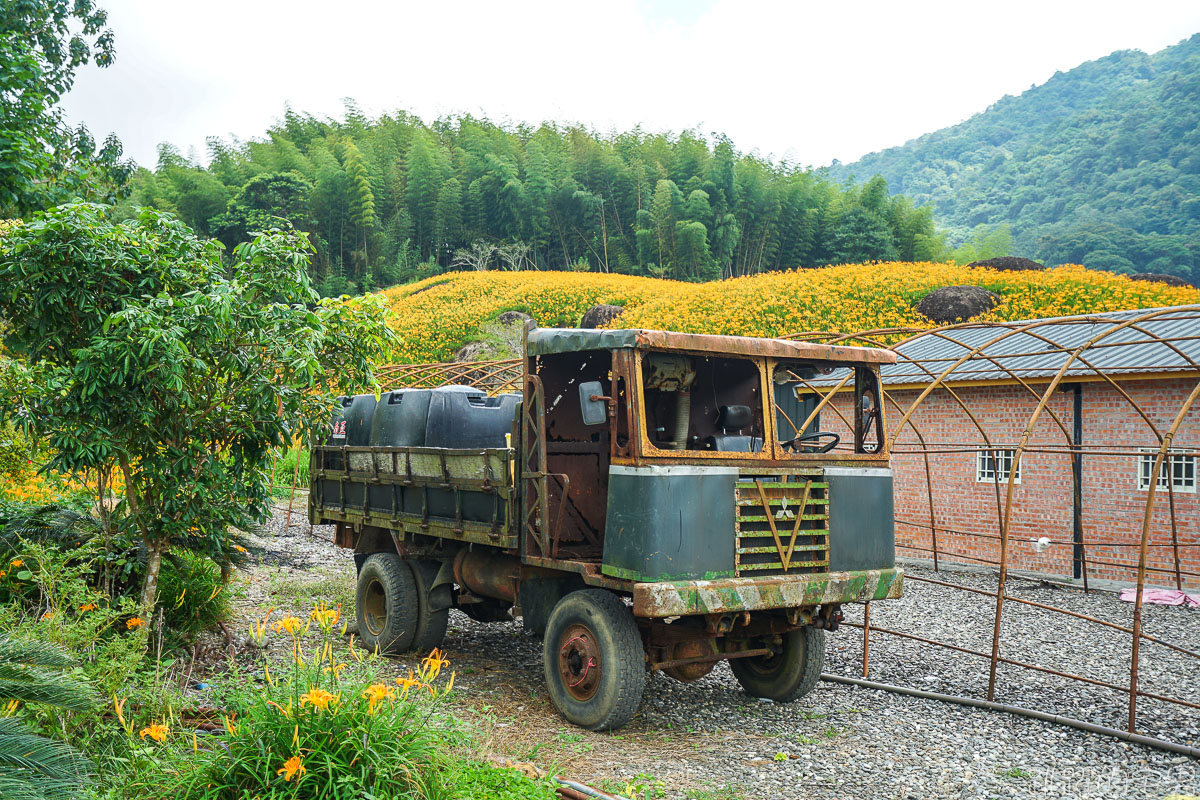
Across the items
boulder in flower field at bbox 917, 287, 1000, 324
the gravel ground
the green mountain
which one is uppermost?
the green mountain

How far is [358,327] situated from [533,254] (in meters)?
33.7

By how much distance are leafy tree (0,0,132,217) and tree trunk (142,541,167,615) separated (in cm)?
537

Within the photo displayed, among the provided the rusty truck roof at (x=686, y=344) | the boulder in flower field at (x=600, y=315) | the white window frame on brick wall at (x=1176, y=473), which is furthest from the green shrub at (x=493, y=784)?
the boulder in flower field at (x=600, y=315)

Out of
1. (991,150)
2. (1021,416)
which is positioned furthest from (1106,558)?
(991,150)

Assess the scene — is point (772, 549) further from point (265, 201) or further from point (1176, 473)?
point (265, 201)

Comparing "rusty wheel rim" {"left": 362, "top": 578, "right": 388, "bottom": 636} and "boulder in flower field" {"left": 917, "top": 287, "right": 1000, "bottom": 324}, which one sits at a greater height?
"boulder in flower field" {"left": 917, "top": 287, "right": 1000, "bottom": 324}

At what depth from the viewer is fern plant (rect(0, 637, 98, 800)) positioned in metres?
3.24

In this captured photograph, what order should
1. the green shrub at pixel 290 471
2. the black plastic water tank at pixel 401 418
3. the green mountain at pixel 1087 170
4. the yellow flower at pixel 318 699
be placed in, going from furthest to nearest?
the green mountain at pixel 1087 170, the green shrub at pixel 290 471, the black plastic water tank at pixel 401 418, the yellow flower at pixel 318 699

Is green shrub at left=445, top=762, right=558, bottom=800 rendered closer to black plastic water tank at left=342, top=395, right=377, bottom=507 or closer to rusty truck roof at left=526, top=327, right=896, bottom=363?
rusty truck roof at left=526, top=327, right=896, bottom=363

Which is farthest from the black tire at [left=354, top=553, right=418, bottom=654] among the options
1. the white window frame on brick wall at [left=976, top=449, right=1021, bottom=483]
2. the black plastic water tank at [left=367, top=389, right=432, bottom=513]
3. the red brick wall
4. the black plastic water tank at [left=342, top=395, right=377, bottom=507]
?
the white window frame on brick wall at [left=976, top=449, right=1021, bottom=483]

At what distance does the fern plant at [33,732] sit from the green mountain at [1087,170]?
38.9 m

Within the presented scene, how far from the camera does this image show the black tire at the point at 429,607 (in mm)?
7410

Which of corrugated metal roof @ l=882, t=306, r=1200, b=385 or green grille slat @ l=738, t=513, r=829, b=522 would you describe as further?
corrugated metal roof @ l=882, t=306, r=1200, b=385

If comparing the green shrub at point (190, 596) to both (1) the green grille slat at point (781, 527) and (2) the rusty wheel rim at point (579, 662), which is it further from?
(1) the green grille slat at point (781, 527)
